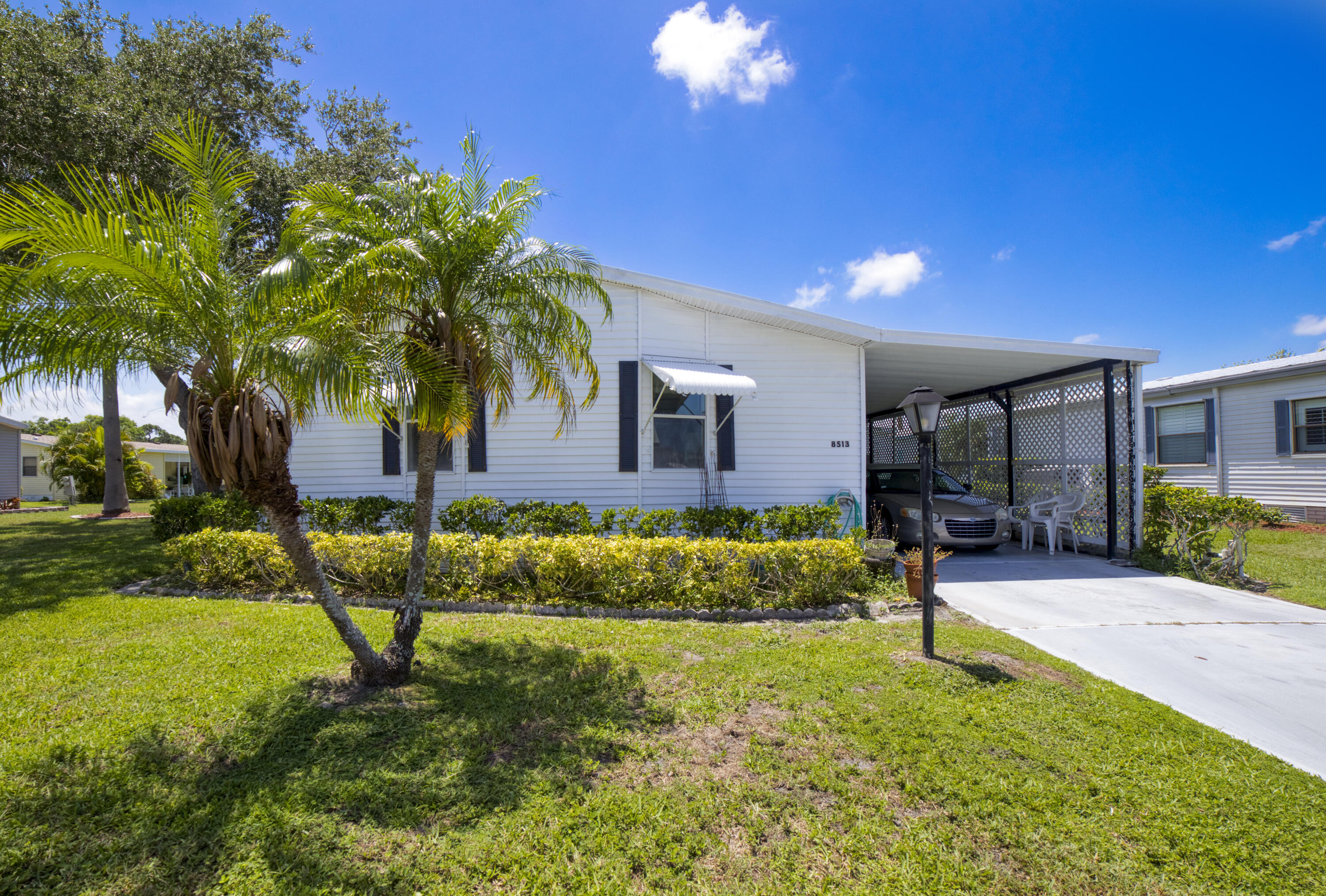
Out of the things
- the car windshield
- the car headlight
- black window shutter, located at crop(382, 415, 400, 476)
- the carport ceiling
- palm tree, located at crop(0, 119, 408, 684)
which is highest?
the carport ceiling

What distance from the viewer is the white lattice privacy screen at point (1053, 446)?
29.2 feet

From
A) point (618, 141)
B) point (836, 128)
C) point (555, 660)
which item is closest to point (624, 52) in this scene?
point (618, 141)

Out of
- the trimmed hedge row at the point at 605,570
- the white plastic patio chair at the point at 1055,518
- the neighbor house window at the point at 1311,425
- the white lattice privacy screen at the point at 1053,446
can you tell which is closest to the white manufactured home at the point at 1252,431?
the neighbor house window at the point at 1311,425

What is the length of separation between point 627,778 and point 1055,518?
9524 mm

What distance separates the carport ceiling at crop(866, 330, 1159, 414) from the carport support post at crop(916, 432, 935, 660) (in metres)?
4.01

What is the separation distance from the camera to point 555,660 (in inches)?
174

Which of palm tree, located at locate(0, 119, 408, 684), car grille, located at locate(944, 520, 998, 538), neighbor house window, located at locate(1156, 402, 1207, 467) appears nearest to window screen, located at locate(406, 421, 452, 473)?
palm tree, located at locate(0, 119, 408, 684)

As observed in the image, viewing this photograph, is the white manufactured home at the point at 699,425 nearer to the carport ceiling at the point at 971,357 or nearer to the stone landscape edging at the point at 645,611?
the carport ceiling at the point at 971,357

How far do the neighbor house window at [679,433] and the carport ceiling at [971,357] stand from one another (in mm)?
2836

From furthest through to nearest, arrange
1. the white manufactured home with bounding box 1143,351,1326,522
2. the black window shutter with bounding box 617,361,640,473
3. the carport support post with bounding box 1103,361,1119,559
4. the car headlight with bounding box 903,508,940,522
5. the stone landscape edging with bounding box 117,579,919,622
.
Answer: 1. the white manufactured home with bounding box 1143,351,1326,522
2. the car headlight with bounding box 903,508,940,522
3. the carport support post with bounding box 1103,361,1119,559
4. the black window shutter with bounding box 617,361,640,473
5. the stone landscape edging with bounding box 117,579,919,622

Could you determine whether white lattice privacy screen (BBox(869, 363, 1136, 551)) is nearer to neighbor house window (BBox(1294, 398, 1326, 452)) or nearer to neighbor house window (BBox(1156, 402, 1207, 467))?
neighbor house window (BBox(1156, 402, 1207, 467))

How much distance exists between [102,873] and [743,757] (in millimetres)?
2787

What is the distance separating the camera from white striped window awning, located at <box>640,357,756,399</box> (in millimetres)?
7160

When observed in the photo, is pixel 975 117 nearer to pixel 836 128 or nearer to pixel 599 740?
pixel 836 128
